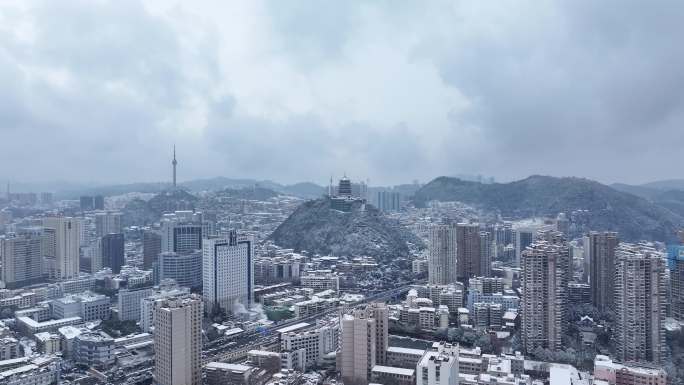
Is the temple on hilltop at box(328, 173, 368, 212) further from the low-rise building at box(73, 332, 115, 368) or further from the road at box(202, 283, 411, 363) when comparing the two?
the low-rise building at box(73, 332, 115, 368)

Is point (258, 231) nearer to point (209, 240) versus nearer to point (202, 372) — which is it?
point (209, 240)

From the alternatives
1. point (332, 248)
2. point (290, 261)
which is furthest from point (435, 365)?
point (332, 248)

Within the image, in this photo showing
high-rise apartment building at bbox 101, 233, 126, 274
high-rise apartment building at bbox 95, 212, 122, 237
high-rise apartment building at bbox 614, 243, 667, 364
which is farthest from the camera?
high-rise apartment building at bbox 95, 212, 122, 237

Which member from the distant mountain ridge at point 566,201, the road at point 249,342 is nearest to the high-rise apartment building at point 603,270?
the road at point 249,342

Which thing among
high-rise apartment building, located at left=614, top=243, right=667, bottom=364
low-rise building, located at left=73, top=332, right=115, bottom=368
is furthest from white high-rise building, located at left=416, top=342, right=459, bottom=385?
low-rise building, located at left=73, top=332, right=115, bottom=368

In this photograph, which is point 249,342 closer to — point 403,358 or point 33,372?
point 403,358

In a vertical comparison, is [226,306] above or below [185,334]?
below

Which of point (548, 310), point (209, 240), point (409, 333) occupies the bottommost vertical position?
point (409, 333)
